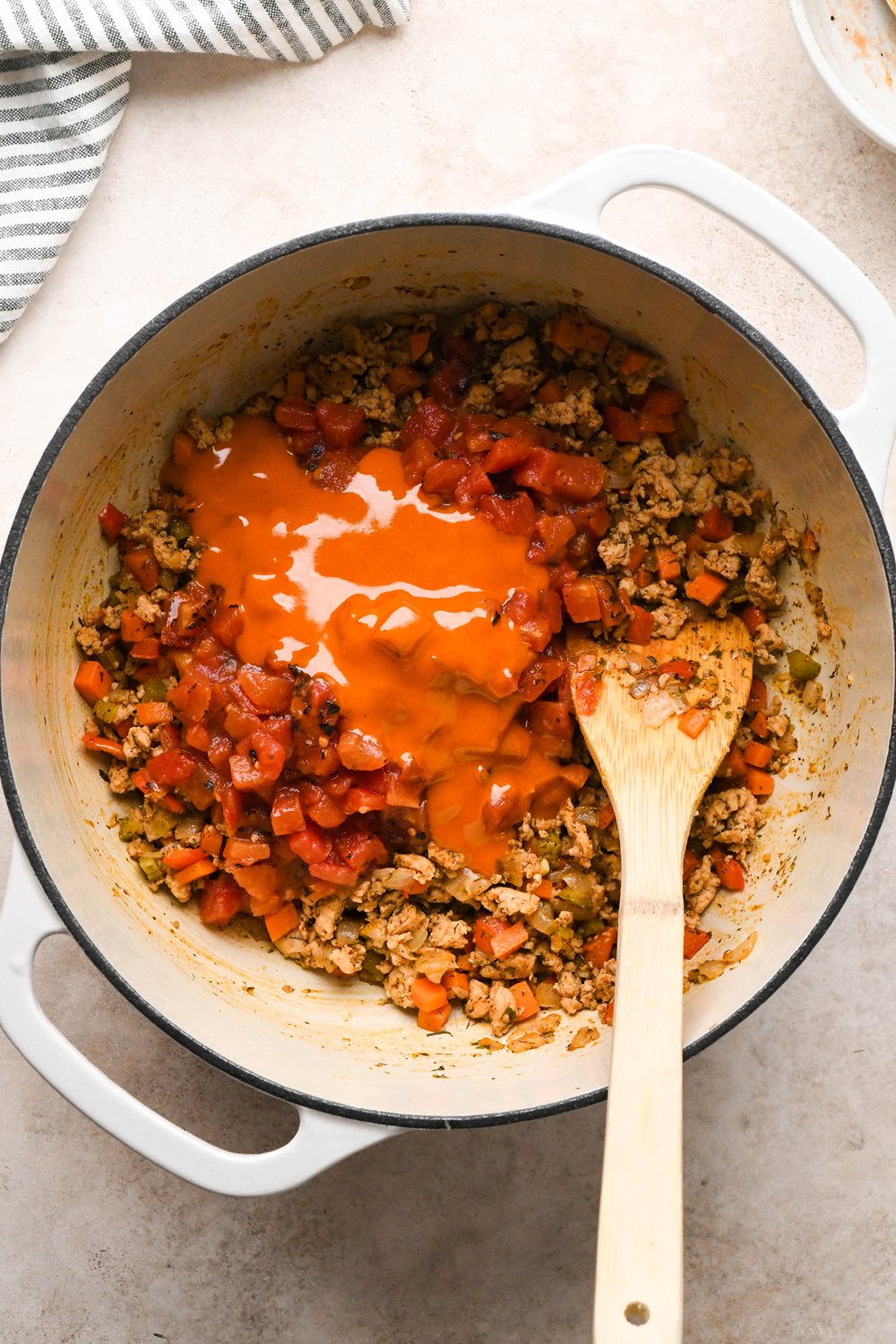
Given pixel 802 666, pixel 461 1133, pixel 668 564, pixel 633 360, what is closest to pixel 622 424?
pixel 633 360

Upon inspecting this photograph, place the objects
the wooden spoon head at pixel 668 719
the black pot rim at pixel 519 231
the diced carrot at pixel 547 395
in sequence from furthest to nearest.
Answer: the diced carrot at pixel 547 395 < the wooden spoon head at pixel 668 719 < the black pot rim at pixel 519 231

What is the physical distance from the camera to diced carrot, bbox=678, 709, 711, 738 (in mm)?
2420

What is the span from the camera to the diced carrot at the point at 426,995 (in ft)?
8.30

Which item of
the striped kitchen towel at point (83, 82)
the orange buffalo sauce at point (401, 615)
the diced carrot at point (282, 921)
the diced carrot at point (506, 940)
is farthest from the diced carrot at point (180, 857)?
the striped kitchen towel at point (83, 82)

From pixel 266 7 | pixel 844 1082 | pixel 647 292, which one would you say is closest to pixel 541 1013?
pixel 844 1082

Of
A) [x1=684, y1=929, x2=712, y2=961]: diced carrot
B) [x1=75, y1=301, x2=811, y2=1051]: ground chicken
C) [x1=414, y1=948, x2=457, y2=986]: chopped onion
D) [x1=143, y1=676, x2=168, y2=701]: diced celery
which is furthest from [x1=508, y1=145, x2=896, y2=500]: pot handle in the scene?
[x1=414, y1=948, x2=457, y2=986]: chopped onion

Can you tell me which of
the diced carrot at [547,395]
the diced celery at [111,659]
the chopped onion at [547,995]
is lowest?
the chopped onion at [547,995]

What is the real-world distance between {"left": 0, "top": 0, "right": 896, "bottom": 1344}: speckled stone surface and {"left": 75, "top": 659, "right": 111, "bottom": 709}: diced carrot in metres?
0.55

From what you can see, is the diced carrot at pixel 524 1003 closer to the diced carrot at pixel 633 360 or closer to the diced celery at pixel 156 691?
the diced celery at pixel 156 691

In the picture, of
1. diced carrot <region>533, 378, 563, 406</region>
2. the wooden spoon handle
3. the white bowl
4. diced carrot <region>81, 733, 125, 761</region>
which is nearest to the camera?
the wooden spoon handle

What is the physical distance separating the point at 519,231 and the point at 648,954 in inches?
57.0

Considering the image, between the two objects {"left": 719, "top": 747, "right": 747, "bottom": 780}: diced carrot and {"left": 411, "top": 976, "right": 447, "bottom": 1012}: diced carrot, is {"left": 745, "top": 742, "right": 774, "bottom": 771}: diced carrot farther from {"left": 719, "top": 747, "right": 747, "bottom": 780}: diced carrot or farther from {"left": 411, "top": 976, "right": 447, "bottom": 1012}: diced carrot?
{"left": 411, "top": 976, "right": 447, "bottom": 1012}: diced carrot

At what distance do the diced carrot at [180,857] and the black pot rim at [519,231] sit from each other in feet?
1.26

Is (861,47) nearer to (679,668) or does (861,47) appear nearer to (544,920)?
(679,668)
